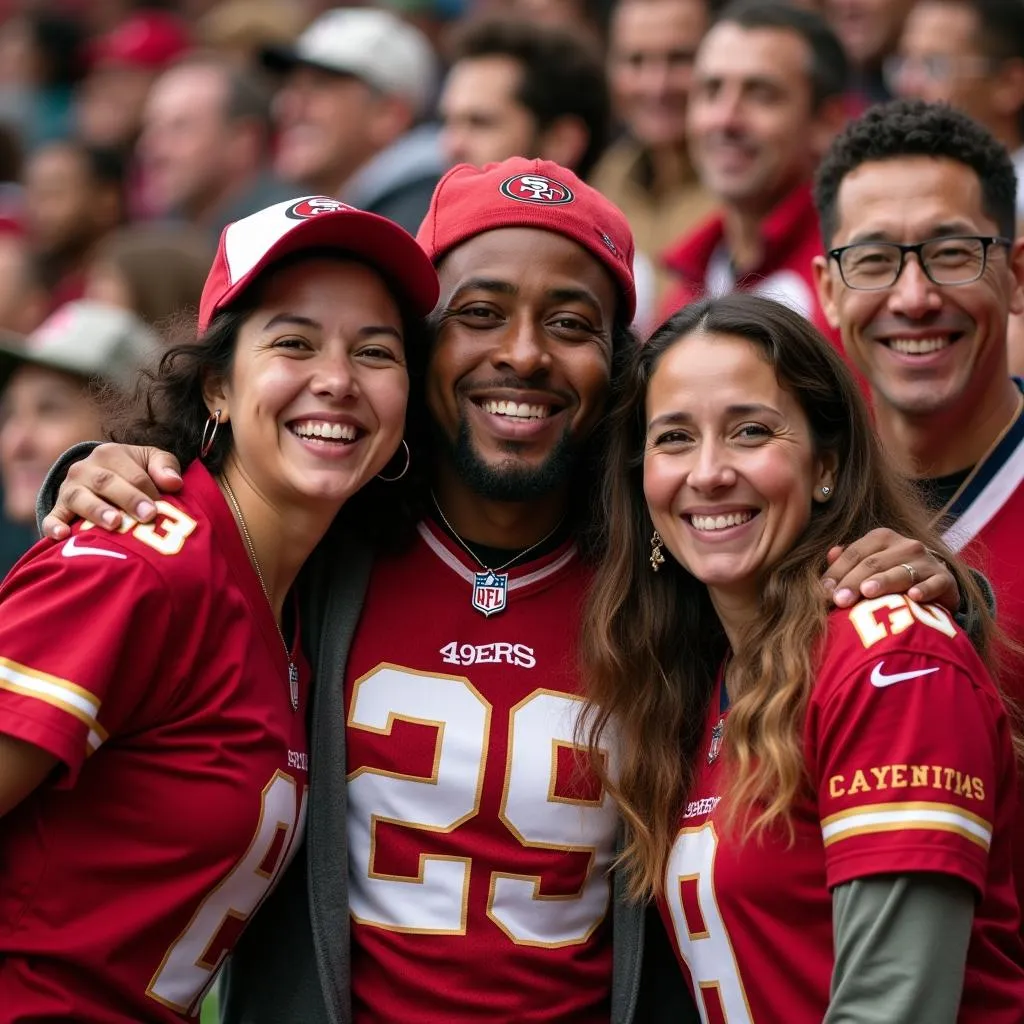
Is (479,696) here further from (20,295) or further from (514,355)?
(20,295)

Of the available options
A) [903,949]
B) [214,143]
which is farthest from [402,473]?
[214,143]

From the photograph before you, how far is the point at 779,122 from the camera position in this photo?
605 cm

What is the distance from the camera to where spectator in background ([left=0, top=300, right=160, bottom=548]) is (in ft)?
19.4

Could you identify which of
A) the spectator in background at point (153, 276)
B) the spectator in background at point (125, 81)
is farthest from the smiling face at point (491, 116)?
the spectator in background at point (125, 81)

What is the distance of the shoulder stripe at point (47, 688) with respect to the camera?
3.09m

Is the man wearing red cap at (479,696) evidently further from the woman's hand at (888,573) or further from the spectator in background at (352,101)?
the spectator in background at (352,101)

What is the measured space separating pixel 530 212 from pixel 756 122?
241 cm

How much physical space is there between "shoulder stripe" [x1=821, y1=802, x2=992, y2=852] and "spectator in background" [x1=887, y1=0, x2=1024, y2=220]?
3.45 meters

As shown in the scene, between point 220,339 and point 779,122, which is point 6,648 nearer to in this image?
point 220,339

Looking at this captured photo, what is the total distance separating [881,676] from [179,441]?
151 cm

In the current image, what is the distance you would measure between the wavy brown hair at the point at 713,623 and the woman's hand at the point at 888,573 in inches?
2.0

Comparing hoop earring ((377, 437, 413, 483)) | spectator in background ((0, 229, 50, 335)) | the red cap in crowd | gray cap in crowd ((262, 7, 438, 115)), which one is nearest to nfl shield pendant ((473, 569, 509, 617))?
hoop earring ((377, 437, 413, 483))

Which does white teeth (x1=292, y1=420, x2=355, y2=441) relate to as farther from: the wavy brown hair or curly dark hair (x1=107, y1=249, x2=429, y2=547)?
the wavy brown hair

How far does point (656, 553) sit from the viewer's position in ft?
12.2
